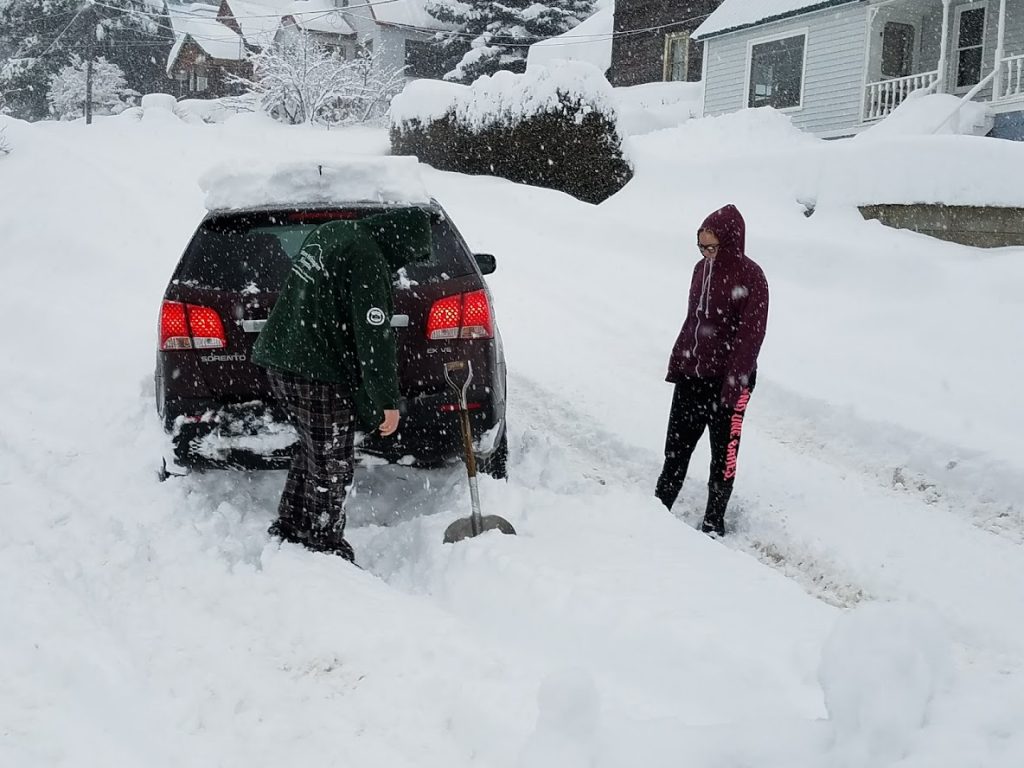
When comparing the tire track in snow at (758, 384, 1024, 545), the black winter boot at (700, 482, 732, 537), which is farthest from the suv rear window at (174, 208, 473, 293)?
the tire track in snow at (758, 384, 1024, 545)

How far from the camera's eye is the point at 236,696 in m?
3.06

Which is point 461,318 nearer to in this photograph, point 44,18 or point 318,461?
point 318,461

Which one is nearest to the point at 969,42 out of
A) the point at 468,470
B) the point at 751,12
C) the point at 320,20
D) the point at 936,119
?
the point at 936,119

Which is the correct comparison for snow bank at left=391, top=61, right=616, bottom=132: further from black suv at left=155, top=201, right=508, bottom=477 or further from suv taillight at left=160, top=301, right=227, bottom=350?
suv taillight at left=160, top=301, right=227, bottom=350

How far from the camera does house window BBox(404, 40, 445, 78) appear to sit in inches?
1825

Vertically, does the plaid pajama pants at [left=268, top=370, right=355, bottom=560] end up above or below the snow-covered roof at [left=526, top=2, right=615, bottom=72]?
below

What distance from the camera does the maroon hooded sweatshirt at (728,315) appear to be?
4.80 m

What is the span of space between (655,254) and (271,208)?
848 centimetres

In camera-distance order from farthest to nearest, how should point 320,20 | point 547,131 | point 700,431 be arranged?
point 320,20
point 547,131
point 700,431

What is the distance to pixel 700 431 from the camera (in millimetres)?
5145

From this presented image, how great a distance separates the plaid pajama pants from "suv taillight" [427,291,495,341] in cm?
61

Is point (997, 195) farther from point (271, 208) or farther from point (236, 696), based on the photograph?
point (236, 696)

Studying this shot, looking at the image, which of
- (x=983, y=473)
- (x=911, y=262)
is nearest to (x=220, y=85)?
(x=911, y=262)

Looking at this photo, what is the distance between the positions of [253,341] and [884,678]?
123 inches
